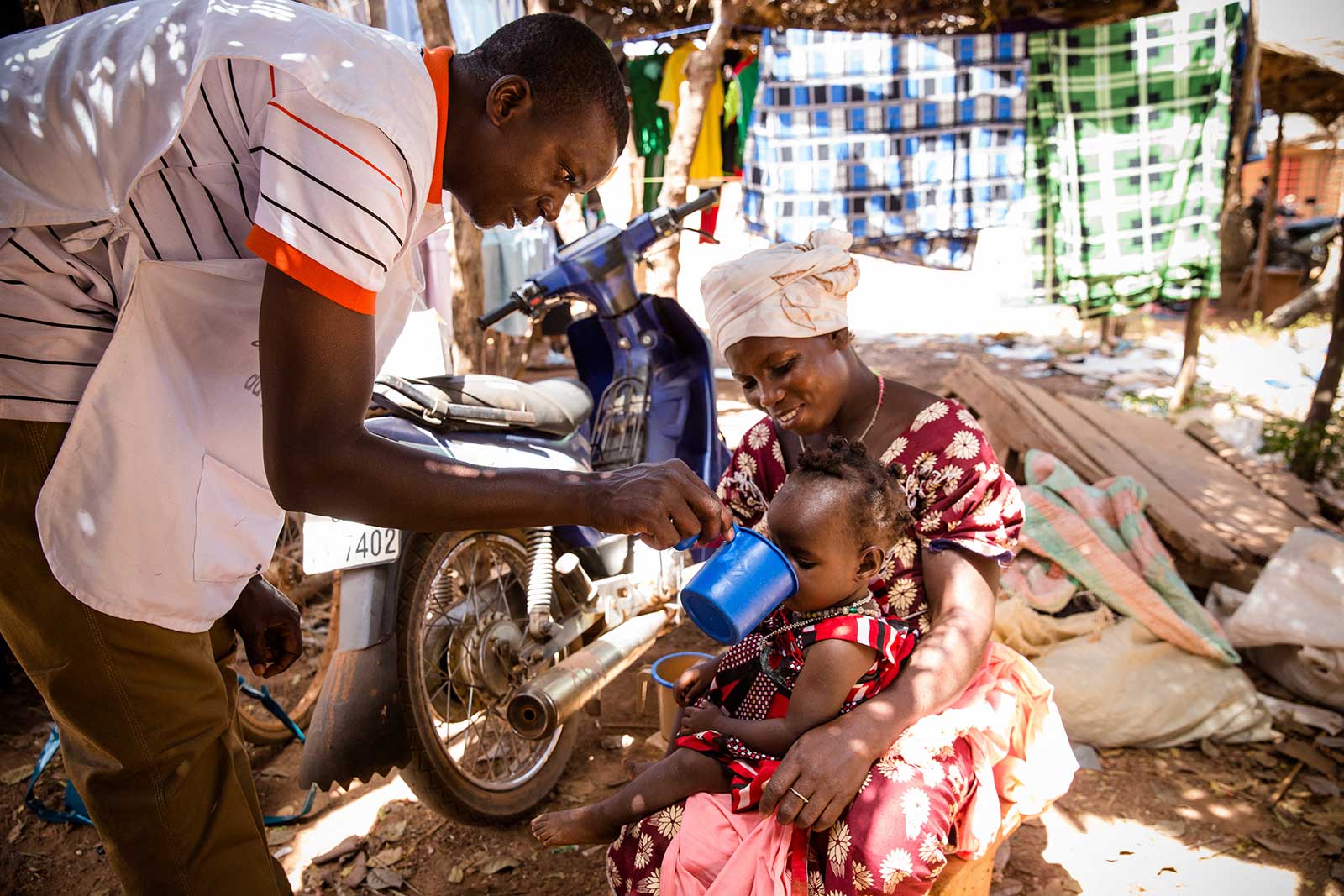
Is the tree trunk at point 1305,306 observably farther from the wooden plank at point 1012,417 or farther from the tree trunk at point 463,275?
the tree trunk at point 463,275

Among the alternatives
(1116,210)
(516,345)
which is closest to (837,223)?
(1116,210)

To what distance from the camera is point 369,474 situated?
1220 millimetres

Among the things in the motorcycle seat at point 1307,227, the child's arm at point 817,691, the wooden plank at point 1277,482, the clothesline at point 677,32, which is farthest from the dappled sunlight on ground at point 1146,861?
the motorcycle seat at point 1307,227

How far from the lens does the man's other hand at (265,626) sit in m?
1.89

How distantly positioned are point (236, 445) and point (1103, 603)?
11.1 feet

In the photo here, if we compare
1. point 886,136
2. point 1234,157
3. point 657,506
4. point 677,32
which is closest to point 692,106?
point 677,32

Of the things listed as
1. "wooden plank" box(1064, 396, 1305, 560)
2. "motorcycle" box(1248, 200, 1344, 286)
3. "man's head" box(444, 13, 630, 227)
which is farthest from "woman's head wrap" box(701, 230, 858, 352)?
"motorcycle" box(1248, 200, 1344, 286)

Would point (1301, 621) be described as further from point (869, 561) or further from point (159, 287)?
point (159, 287)

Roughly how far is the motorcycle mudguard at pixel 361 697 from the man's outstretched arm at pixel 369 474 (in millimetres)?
1277

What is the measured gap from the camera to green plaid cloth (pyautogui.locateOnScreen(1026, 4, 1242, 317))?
21.0ft

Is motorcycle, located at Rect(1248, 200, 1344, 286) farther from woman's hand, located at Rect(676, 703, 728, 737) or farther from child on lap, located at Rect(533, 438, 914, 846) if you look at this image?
woman's hand, located at Rect(676, 703, 728, 737)

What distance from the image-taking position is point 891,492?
1923mm

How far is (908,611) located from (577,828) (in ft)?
2.95

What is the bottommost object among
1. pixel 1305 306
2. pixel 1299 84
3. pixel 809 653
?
pixel 1305 306
